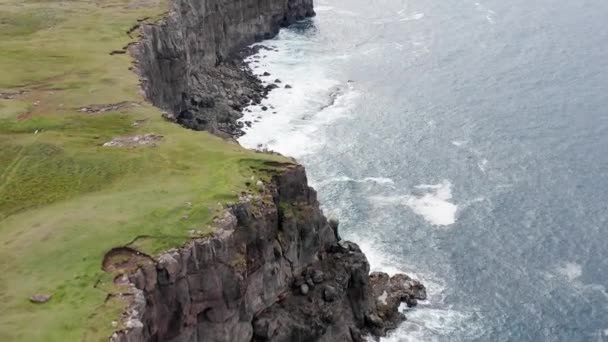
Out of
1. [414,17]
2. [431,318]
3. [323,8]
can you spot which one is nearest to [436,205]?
[431,318]

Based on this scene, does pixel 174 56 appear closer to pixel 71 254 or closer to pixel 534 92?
pixel 71 254

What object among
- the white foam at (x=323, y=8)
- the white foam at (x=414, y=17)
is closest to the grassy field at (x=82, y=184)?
the white foam at (x=414, y=17)

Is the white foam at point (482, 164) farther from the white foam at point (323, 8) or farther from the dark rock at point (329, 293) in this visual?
the white foam at point (323, 8)

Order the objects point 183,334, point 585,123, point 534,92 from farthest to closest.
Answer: point 534,92 < point 585,123 < point 183,334

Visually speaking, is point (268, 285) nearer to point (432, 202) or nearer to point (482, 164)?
point (432, 202)

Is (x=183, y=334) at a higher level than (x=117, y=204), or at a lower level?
lower

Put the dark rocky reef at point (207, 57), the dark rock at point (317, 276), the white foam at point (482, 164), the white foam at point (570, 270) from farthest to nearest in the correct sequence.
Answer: the white foam at point (482, 164) → the dark rocky reef at point (207, 57) → the white foam at point (570, 270) → the dark rock at point (317, 276)

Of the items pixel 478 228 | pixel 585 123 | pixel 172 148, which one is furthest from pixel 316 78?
pixel 172 148
